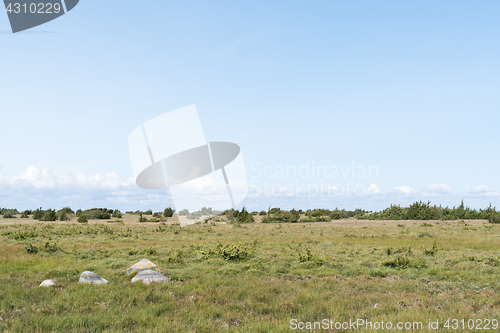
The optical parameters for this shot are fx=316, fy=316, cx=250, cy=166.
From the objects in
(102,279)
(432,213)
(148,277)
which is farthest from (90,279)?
(432,213)

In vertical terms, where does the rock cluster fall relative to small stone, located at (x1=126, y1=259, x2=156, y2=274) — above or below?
above

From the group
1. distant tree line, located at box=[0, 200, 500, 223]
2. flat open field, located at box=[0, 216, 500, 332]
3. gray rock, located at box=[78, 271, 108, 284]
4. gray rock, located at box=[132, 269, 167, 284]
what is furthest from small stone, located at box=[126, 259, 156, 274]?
distant tree line, located at box=[0, 200, 500, 223]

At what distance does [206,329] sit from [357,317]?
3.98 metres

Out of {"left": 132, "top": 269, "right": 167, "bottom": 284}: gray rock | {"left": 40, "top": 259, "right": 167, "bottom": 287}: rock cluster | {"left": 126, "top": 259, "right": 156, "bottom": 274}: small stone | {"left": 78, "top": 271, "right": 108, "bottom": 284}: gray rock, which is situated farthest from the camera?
{"left": 126, "top": 259, "right": 156, "bottom": 274}: small stone

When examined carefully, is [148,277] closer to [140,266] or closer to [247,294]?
[140,266]

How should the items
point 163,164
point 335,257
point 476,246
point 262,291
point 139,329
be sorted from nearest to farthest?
point 139,329 → point 262,291 → point 163,164 → point 335,257 → point 476,246

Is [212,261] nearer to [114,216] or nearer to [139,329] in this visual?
[139,329]

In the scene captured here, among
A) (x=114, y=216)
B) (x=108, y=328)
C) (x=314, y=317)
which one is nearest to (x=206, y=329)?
(x=108, y=328)

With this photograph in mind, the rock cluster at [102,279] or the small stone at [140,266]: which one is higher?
the rock cluster at [102,279]

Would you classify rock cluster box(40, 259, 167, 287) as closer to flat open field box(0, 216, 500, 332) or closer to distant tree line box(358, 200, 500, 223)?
flat open field box(0, 216, 500, 332)

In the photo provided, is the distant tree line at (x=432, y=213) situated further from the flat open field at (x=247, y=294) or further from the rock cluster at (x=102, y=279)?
the rock cluster at (x=102, y=279)

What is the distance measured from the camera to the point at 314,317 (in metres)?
8.70

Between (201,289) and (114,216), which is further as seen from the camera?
(114,216)

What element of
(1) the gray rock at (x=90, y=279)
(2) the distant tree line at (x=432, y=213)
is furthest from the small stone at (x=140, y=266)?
(2) the distant tree line at (x=432, y=213)
